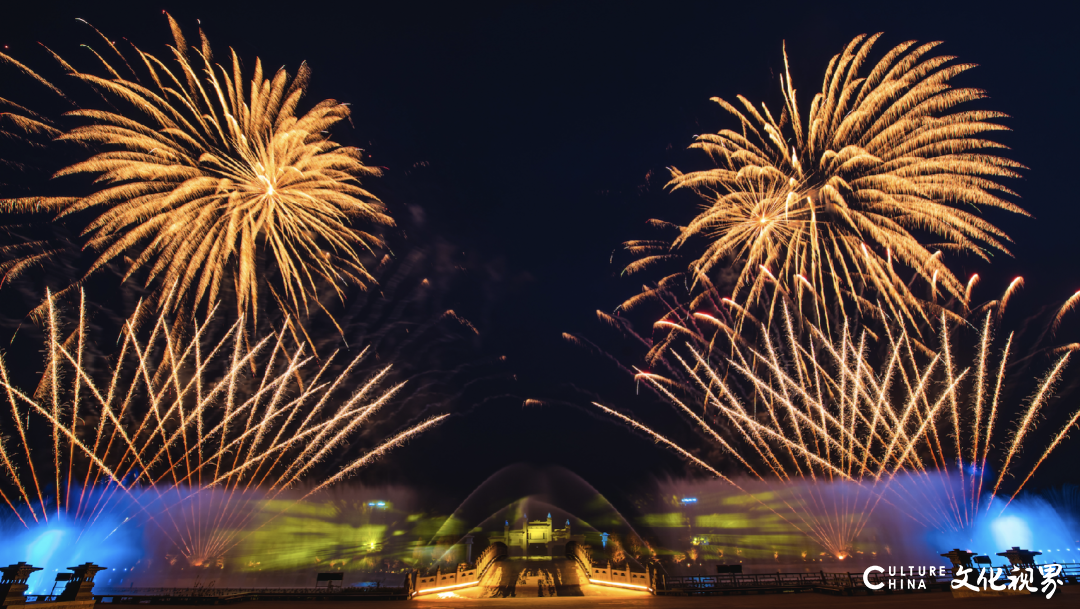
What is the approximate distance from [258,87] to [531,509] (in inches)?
3217

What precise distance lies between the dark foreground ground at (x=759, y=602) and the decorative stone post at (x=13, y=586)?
750 cm

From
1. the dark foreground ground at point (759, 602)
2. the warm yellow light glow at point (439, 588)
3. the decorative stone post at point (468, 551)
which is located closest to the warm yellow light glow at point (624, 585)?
the dark foreground ground at point (759, 602)

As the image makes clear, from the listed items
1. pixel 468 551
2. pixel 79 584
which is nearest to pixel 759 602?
pixel 79 584

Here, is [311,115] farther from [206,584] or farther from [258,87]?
[206,584]

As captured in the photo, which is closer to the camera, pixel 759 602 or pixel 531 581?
pixel 759 602

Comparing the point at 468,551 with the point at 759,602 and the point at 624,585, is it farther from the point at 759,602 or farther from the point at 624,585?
the point at 759,602

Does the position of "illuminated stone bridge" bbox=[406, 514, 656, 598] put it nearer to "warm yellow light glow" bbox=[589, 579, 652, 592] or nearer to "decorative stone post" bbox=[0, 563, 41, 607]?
"warm yellow light glow" bbox=[589, 579, 652, 592]

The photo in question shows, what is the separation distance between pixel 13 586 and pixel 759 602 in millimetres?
28611

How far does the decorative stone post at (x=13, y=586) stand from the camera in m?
16.5

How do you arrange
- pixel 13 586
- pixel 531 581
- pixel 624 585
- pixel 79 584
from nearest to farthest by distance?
pixel 13 586 → pixel 79 584 → pixel 624 585 → pixel 531 581

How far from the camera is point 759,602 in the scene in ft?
67.4

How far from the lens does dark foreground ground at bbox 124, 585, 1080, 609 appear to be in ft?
58.2

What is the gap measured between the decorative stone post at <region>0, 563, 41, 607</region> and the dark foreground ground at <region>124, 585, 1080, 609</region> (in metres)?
7.50

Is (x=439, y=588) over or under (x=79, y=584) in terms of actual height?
under
